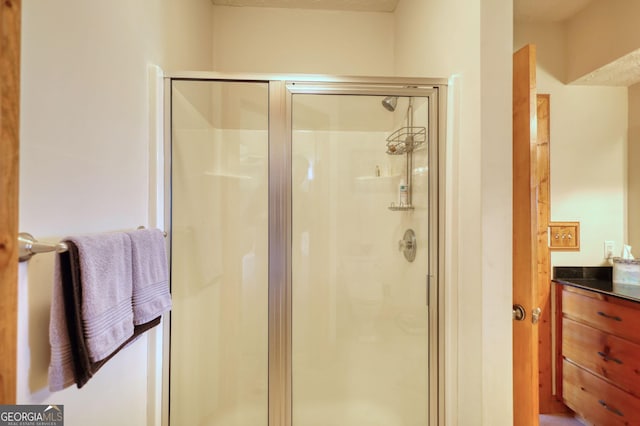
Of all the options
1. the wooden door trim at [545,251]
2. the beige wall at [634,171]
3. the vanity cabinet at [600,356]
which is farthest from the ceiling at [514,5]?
the vanity cabinet at [600,356]

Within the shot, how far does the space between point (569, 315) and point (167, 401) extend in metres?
2.37

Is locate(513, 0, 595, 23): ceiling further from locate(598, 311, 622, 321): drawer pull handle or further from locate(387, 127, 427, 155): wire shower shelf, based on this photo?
locate(598, 311, 622, 321): drawer pull handle

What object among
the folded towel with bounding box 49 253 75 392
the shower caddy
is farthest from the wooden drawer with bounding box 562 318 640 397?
the folded towel with bounding box 49 253 75 392

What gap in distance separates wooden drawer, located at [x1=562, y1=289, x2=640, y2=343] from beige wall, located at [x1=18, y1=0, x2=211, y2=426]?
2348 mm

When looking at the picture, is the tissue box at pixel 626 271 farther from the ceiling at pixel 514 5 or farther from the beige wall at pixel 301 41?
the beige wall at pixel 301 41

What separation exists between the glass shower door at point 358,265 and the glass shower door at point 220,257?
19cm

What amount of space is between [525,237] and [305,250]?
99 centimetres

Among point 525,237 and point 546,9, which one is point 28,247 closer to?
point 525,237

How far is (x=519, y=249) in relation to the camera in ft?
4.00

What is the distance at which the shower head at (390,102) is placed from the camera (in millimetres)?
1494

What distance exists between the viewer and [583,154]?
2041mm

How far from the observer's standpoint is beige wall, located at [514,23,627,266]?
Result: 6.66 ft

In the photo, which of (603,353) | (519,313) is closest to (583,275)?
(603,353)

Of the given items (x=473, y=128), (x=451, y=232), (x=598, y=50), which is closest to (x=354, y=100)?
(x=473, y=128)
